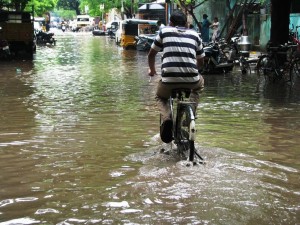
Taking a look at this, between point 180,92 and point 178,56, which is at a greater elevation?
point 178,56

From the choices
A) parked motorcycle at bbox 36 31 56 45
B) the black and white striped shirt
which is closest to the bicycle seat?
the black and white striped shirt

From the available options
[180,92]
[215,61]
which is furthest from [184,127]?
[215,61]

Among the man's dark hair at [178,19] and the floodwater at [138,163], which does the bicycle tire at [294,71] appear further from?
the man's dark hair at [178,19]

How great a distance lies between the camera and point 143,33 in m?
35.2

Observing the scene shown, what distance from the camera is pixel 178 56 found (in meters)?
5.80

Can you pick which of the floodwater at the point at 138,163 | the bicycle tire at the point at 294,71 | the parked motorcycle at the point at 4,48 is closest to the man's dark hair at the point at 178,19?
the floodwater at the point at 138,163

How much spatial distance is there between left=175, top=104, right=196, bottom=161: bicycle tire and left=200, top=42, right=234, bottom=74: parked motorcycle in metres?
10.8

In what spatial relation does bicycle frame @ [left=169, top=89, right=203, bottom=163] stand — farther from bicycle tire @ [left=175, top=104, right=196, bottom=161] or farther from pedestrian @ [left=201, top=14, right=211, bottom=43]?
pedestrian @ [left=201, top=14, right=211, bottom=43]

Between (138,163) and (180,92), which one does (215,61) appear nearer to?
(180,92)

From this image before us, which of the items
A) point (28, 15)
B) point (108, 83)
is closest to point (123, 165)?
point (108, 83)

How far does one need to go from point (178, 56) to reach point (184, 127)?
33.4 inches

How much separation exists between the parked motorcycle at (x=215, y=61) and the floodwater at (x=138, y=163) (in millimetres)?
4896

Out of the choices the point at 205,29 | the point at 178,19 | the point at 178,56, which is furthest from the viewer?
the point at 205,29

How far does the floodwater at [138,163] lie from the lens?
14.5ft
